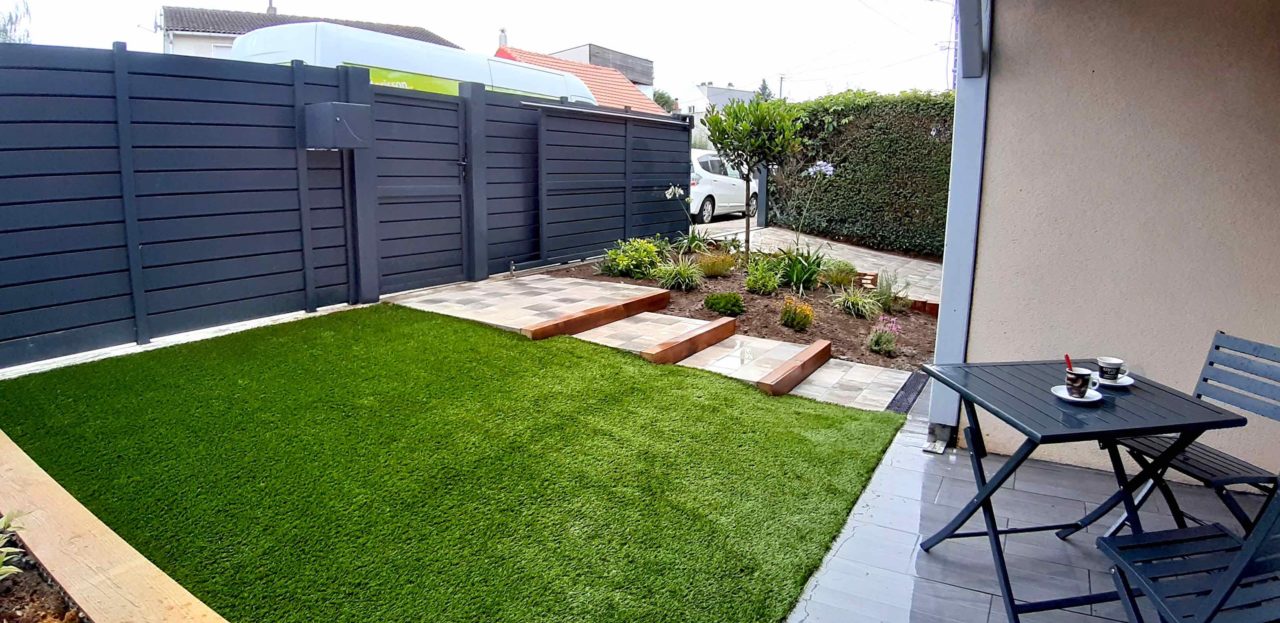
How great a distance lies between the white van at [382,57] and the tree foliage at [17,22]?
13.1 meters

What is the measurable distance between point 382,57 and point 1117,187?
6.66m

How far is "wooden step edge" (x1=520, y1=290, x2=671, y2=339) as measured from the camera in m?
5.04

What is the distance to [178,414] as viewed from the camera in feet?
11.4

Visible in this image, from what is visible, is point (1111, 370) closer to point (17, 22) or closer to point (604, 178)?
point (604, 178)

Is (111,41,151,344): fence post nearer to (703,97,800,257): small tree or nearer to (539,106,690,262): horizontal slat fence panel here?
(539,106,690,262): horizontal slat fence panel

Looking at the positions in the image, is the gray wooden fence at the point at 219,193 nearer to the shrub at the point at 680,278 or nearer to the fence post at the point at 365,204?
the fence post at the point at 365,204

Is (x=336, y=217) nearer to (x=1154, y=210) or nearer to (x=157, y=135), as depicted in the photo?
(x=157, y=135)

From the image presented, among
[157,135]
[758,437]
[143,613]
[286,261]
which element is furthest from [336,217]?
[143,613]

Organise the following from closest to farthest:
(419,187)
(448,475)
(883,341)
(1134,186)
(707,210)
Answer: (448,475), (1134,186), (883,341), (419,187), (707,210)

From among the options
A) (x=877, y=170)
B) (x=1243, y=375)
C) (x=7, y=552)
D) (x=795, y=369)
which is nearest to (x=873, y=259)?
(x=877, y=170)

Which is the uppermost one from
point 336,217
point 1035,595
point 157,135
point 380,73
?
point 380,73

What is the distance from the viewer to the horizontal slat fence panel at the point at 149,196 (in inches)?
159

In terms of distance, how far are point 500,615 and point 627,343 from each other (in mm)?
2985

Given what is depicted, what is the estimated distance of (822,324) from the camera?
6141mm
